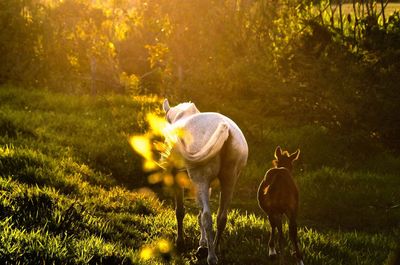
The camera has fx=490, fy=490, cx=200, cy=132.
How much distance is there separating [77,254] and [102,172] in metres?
6.41

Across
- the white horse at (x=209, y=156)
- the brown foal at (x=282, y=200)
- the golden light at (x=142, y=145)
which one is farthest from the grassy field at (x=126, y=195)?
the brown foal at (x=282, y=200)

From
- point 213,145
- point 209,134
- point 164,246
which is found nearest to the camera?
point 213,145

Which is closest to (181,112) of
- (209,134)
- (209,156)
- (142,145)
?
(209,134)

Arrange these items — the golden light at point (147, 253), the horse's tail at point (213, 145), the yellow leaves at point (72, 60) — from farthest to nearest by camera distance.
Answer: the yellow leaves at point (72, 60) → the golden light at point (147, 253) → the horse's tail at point (213, 145)

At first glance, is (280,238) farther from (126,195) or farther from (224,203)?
(126,195)

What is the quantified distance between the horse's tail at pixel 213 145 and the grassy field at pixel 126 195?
122cm

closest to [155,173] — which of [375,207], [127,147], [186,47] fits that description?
[127,147]

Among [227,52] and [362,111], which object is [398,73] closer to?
[362,111]

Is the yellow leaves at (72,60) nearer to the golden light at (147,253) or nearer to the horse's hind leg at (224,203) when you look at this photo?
the golden light at (147,253)

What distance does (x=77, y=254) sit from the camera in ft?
15.5

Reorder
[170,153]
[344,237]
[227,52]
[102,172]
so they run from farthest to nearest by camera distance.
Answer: [227,52]
[102,172]
[344,237]
[170,153]

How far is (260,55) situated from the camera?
52.3 feet

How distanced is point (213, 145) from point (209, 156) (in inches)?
5.2

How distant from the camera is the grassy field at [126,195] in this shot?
18.5 ft
